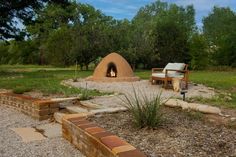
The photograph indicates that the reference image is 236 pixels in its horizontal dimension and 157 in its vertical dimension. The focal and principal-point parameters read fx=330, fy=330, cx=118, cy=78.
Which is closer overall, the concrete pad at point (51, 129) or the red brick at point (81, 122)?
the red brick at point (81, 122)

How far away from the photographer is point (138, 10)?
53.8 meters

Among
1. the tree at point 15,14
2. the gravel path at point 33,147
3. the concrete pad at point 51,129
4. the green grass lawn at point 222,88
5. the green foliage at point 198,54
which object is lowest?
the gravel path at point 33,147

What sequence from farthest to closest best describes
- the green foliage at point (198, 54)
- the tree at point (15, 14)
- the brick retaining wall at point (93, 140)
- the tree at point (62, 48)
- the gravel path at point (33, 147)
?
the green foliage at point (198, 54), the tree at point (62, 48), the tree at point (15, 14), the gravel path at point (33, 147), the brick retaining wall at point (93, 140)

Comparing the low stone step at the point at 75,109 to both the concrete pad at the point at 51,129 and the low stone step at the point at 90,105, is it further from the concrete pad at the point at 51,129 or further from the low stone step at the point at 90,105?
the concrete pad at the point at 51,129

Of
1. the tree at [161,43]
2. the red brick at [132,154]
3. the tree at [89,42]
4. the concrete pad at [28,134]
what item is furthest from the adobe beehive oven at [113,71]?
the red brick at [132,154]

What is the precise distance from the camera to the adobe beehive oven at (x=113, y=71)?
42.3 feet

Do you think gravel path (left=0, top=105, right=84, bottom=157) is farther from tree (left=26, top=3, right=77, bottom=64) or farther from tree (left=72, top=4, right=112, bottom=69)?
tree (left=26, top=3, right=77, bottom=64)

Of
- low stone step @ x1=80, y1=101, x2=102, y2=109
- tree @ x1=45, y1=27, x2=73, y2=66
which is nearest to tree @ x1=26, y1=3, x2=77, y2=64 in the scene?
tree @ x1=45, y1=27, x2=73, y2=66

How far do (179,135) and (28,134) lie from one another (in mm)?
2521

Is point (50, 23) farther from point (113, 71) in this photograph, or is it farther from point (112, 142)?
point (112, 142)

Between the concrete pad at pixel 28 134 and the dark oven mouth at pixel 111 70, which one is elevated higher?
the dark oven mouth at pixel 111 70

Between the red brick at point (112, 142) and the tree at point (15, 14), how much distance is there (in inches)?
603

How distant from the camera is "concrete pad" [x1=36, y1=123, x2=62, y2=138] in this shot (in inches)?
201

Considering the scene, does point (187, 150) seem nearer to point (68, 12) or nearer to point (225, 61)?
point (225, 61)
